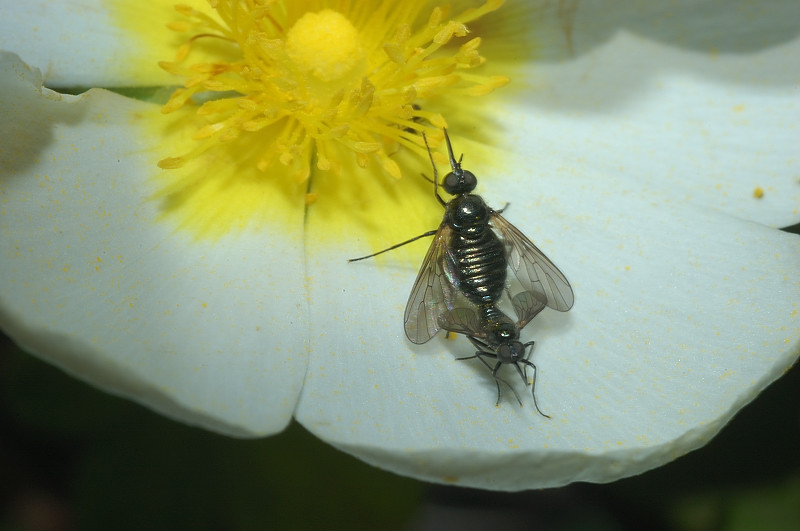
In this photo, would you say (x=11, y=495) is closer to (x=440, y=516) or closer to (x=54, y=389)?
(x=54, y=389)

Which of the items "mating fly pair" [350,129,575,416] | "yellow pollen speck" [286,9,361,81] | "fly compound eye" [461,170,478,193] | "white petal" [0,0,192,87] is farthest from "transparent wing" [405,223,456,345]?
"white petal" [0,0,192,87]

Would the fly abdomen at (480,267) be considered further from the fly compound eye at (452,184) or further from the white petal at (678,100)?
the white petal at (678,100)

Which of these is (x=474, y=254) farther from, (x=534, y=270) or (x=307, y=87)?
(x=307, y=87)

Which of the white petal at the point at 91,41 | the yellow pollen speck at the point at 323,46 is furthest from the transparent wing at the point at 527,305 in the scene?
the white petal at the point at 91,41

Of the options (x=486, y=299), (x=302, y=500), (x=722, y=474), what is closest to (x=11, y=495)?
(x=302, y=500)

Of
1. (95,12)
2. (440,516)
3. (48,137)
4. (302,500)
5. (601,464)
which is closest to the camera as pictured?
(601,464)

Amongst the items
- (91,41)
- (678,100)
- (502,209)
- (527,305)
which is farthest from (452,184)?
(91,41)

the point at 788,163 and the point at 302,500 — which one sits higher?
the point at 788,163
